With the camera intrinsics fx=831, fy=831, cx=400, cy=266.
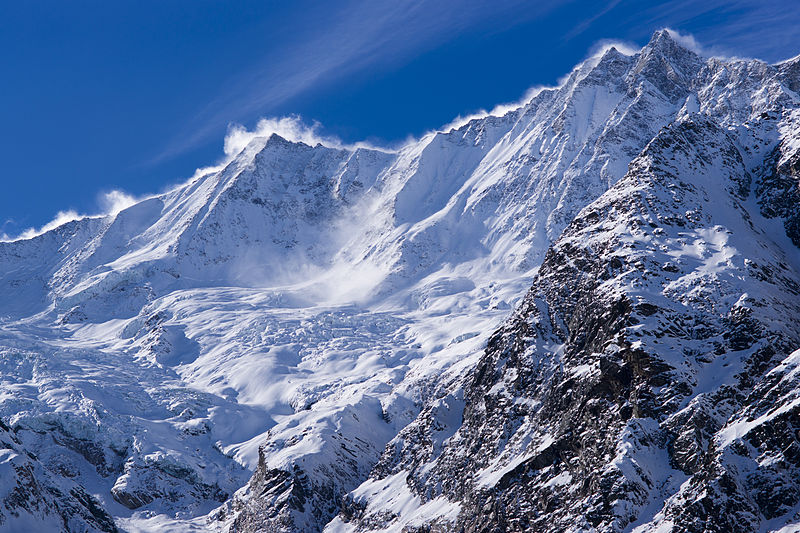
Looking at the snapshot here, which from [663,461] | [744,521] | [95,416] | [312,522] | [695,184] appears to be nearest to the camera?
[744,521]

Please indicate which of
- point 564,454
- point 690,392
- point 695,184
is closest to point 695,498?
point 690,392

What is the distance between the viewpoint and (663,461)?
73.4 meters

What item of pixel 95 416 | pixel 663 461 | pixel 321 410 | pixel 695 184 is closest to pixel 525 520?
pixel 663 461

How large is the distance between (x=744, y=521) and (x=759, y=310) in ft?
87.5

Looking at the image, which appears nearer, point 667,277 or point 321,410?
point 667,277

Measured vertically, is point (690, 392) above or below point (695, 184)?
below

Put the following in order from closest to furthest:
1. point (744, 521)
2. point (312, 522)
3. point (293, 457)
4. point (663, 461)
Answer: point (744, 521), point (663, 461), point (312, 522), point (293, 457)

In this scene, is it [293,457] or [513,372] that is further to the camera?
[293,457]

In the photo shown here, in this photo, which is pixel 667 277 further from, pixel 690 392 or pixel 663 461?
pixel 663 461

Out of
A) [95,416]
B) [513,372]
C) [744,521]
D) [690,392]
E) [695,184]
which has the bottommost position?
[744,521]

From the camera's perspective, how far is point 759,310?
82.1m

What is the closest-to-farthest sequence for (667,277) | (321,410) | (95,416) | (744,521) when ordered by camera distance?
(744,521), (667,277), (321,410), (95,416)

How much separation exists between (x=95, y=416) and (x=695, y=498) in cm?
16542

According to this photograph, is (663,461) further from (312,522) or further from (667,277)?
(312,522)
